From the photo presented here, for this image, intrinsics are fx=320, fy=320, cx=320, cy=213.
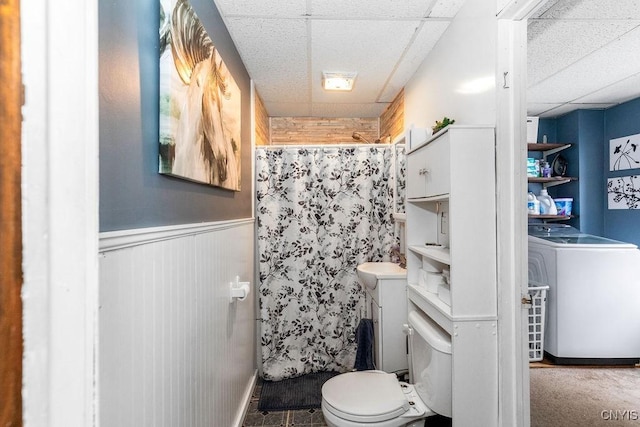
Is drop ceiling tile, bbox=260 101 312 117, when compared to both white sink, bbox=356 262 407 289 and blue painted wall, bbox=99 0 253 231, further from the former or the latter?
blue painted wall, bbox=99 0 253 231

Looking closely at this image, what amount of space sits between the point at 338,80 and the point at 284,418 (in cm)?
246

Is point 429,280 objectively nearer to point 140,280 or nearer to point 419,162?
point 419,162

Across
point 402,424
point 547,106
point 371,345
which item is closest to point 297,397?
point 371,345

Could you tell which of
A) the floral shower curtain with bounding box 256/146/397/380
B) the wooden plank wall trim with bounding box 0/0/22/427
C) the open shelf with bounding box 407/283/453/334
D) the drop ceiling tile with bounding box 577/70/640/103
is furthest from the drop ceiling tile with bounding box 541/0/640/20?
the wooden plank wall trim with bounding box 0/0/22/427

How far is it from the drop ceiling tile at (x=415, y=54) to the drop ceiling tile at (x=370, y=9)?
17cm

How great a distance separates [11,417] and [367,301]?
92.4 inches

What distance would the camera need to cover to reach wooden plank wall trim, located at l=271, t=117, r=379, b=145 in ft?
12.3

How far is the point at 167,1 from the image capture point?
0.99 meters

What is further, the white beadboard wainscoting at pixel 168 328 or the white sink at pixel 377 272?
the white sink at pixel 377 272

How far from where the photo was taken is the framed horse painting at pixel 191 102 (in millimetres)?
968

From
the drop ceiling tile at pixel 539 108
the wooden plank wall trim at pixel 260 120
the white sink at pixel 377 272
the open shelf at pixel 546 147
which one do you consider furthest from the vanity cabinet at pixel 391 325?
the drop ceiling tile at pixel 539 108

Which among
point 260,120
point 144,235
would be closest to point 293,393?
point 144,235

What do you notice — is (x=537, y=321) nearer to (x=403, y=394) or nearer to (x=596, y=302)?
(x=596, y=302)

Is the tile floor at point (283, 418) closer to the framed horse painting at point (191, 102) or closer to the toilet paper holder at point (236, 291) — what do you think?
the toilet paper holder at point (236, 291)
